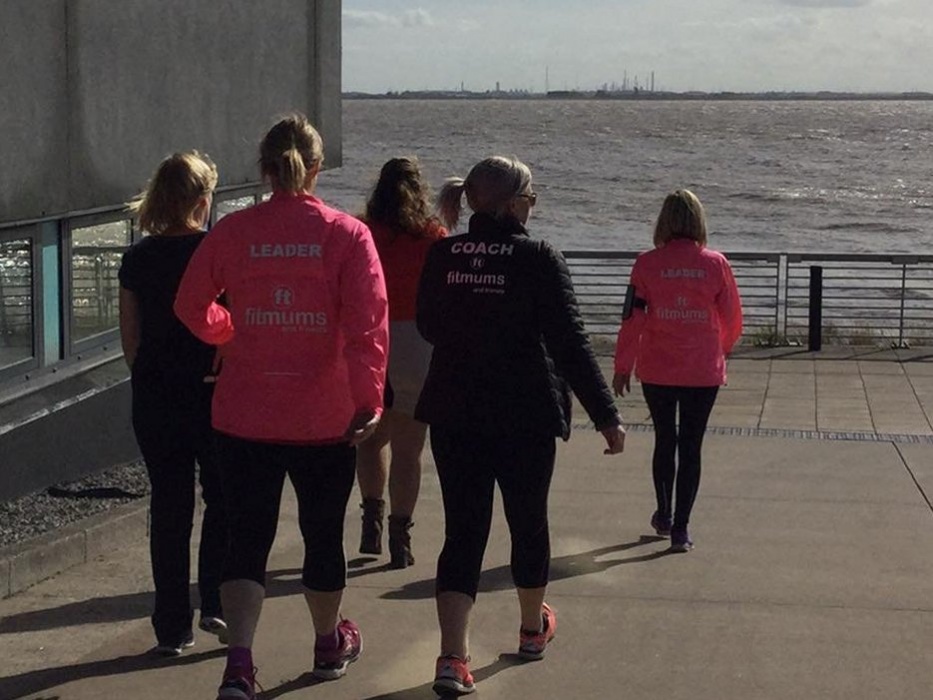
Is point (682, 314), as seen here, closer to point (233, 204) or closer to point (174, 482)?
point (174, 482)

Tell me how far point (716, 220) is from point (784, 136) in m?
82.4

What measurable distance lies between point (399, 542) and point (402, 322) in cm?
93

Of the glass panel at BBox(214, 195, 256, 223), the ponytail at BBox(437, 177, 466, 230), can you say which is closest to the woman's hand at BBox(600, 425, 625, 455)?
the ponytail at BBox(437, 177, 466, 230)

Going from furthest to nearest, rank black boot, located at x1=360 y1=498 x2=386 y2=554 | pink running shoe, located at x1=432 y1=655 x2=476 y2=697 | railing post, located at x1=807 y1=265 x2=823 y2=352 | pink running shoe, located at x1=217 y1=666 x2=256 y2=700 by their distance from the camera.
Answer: railing post, located at x1=807 y1=265 x2=823 y2=352, black boot, located at x1=360 y1=498 x2=386 y2=554, pink running shoe, located at x1=432 y1=655 x2=476 y2=697, pink running shoe, located at x1=217 y1=666 x2=256 y2=700

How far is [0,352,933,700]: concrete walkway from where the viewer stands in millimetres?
5500

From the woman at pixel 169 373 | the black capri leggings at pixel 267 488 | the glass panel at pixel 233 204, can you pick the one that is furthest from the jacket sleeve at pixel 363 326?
the glass panel at pixel 233 204

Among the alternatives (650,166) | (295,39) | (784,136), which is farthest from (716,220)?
(784,136)

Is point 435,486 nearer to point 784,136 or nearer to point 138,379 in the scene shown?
point 138,379

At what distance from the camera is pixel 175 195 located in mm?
5562

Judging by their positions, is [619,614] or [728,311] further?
[728,311]

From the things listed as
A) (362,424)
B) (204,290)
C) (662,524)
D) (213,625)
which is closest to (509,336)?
(362,424)

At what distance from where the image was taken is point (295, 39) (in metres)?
11.0

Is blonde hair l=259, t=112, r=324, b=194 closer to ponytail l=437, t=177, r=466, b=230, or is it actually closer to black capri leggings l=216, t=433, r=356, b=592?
black capri leggings l=216, t=433, r=356, b=592

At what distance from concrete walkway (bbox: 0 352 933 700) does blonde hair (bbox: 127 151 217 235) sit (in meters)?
1.46
